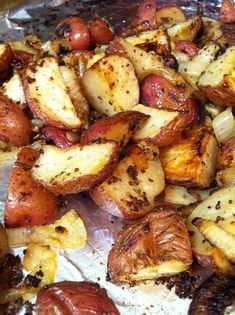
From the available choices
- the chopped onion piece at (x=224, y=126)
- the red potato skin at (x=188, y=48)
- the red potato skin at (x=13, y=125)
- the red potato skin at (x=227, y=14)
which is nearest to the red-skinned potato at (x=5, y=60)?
the red potato skin at (x=13, y=125)

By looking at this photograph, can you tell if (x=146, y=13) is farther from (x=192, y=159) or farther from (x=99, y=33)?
(x=192, y=159)

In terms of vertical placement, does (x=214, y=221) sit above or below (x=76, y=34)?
below

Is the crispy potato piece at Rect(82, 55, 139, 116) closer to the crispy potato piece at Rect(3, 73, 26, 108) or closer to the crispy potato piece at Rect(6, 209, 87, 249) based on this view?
the crispy potato piece at Rect(3, 73, 26, 108)

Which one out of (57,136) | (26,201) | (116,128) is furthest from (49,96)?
(26,201)

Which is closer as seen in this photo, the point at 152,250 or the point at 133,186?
the point at 152,250

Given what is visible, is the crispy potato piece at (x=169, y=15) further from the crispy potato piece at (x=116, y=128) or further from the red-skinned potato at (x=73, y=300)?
the red-skinned potato at (x=73, y=300)

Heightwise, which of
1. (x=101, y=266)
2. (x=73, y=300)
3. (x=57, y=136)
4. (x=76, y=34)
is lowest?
(x=101, y=266)
